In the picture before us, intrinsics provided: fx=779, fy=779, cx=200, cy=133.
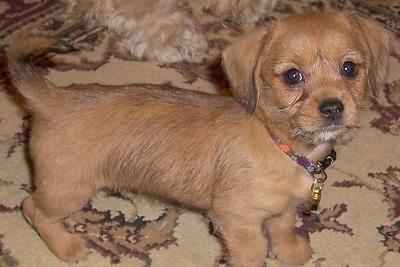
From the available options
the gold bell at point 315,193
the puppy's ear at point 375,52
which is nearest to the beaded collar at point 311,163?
the gold bell at point 315,193

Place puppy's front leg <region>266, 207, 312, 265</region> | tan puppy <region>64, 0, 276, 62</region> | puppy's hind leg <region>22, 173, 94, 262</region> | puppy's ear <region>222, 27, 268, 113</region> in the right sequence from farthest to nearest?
tan puppy <region>64, 0, 276, 62</region> < puppy's front leg <region>266, 207, 312, 265</region> < puppy's hind leg <region>22, 173, 94, 262</region> < puppy's ear <region>222, 27, 268, 113</region>

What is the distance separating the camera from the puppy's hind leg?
206 cm

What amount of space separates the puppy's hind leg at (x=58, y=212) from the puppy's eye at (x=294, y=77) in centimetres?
63

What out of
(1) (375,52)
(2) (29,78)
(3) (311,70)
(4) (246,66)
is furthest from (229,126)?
(2) (29,78)

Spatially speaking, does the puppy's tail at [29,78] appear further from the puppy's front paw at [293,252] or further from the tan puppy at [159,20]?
the tan puppy at [159,20]

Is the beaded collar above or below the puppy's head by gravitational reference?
below

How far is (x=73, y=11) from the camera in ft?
10.4

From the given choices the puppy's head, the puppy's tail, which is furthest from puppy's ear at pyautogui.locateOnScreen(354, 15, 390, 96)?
the puppy's tail

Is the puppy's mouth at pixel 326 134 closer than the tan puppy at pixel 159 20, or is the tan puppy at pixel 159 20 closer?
the puppy's mouth at pixel 326 134

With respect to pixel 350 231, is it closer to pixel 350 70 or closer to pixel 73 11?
pixel 350 70

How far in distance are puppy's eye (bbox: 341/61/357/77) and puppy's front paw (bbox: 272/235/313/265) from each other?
61 centimetres

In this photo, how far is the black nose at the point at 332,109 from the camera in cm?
174

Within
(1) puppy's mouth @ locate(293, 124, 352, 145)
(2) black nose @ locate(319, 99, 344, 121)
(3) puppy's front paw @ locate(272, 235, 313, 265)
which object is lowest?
(3) puppy's front paw @ locate(272, 235, 313, 265)

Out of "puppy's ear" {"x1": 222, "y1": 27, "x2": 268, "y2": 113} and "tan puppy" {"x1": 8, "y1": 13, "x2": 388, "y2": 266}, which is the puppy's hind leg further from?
"puppy's ear" {"x1": 222, "y1": 27, "x2": 268, "y2": 113}
